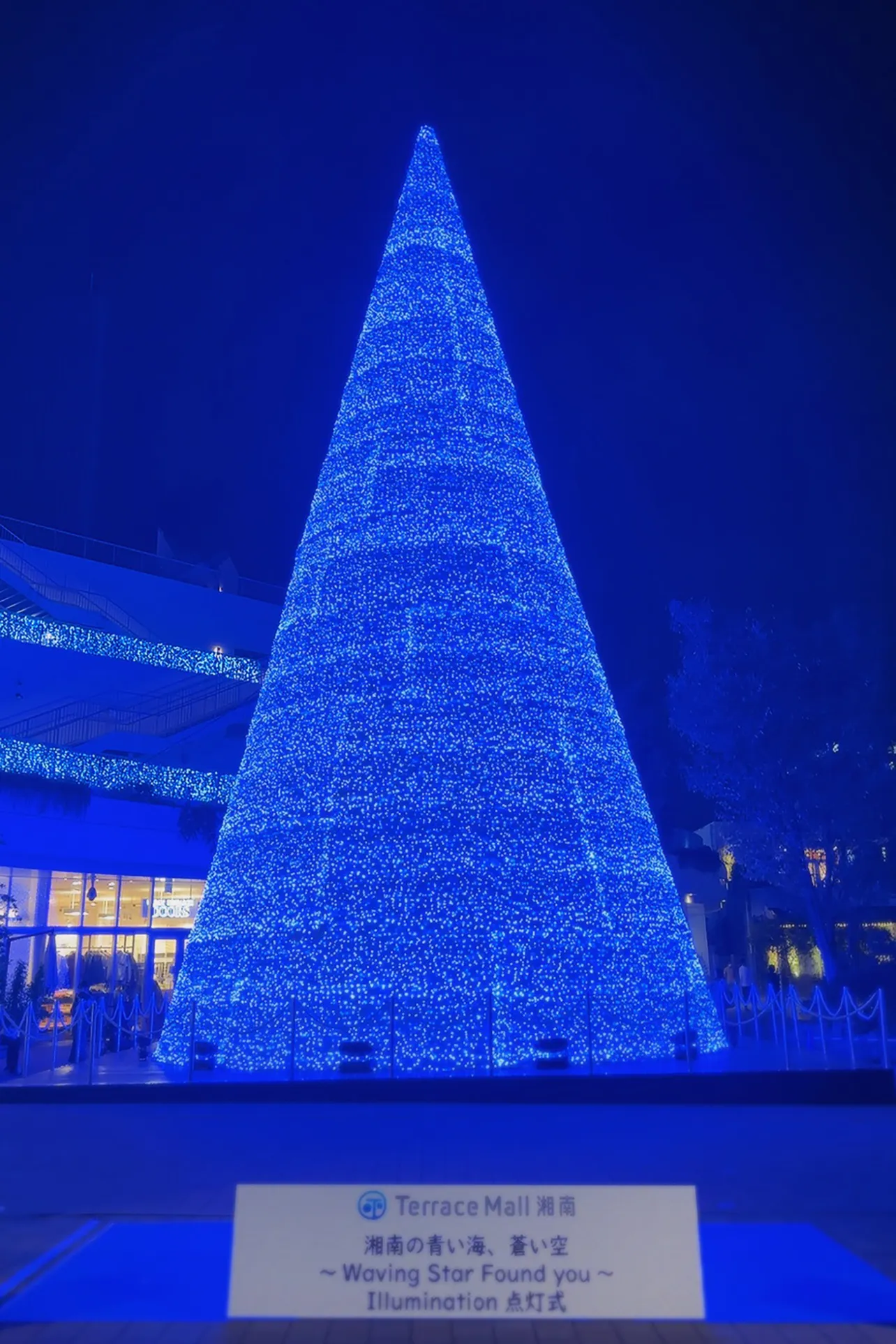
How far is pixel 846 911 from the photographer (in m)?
22.4

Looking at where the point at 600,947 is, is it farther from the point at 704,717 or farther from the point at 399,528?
the point at 704,717

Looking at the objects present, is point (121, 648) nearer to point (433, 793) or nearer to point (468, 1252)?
point (433, 793)

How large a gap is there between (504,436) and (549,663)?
299cm

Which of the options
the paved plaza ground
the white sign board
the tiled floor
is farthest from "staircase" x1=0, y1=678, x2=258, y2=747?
the white sign board

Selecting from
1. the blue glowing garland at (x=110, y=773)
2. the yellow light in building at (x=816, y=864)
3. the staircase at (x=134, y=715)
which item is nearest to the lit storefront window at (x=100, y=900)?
the blue glowing garland at (x=110, y=773)

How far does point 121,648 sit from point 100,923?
652 cm

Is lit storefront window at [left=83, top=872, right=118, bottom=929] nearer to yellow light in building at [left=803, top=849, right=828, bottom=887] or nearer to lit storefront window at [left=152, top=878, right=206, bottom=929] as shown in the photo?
lit storefront window at [left=152, top=878, right=206, bottom=929]

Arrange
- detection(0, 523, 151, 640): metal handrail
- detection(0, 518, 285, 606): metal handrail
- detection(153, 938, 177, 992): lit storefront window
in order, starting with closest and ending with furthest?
detection(153, 938, 177, 992): lit storefront window
detection(0, 523, 151, 640): metal handrail
detection(0, 518, 285, 606): metal handrail

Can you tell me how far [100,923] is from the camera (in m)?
22.3

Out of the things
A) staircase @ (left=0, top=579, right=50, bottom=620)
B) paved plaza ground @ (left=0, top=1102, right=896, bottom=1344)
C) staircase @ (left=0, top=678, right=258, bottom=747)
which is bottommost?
paved plaza ground @ (left=0, top=1102, right=896, bottom=1344)

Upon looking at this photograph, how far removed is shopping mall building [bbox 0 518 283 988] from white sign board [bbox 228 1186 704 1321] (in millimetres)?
16220

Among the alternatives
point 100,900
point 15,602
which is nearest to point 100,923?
point 100,900

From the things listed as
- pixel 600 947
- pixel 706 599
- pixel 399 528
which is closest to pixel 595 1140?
pixel 600 947

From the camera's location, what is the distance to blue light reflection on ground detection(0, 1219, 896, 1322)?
402 cm
